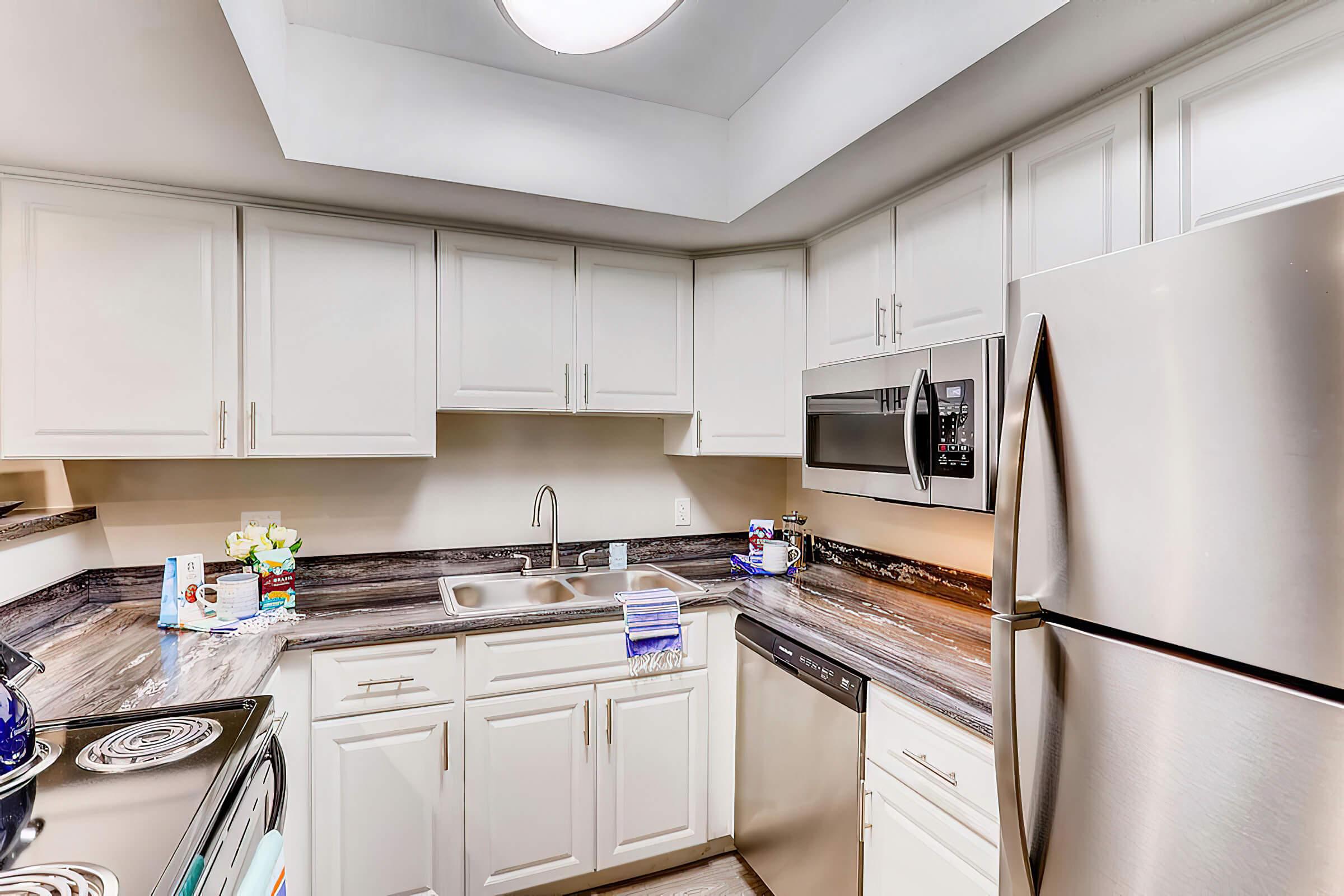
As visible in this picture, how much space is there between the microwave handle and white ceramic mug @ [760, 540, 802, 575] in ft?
2.92

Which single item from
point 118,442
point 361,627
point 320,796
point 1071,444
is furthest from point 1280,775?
point 118,442

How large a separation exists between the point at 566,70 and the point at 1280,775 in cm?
207

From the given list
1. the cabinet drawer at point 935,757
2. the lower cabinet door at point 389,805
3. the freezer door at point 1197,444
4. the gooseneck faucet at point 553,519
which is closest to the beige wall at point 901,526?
the cabinet drawer at point 935,757

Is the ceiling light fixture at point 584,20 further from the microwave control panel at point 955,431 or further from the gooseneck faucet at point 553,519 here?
the gooseneck faucet at point 553,519

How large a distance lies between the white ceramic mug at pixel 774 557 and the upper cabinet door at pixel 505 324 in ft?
2.94

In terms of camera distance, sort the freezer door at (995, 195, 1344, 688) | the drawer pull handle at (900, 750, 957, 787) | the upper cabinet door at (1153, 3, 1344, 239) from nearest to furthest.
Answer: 1. the freezer door at (995, 195, 1344, 688)
2. the upper cabinet door at (1153, 3, 1344, 239)
3. the drawer pull handle at (900, 750, 957, 787)

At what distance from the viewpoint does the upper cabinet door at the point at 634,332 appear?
2.32 m

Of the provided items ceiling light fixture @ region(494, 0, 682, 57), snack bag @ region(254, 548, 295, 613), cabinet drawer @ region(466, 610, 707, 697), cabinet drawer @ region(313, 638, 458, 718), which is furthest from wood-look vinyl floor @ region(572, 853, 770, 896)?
ceiling light fixture @ region(494, 0, 682, 57)

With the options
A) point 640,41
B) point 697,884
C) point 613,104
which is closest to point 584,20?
point 640,41

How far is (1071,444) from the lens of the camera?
0.86m

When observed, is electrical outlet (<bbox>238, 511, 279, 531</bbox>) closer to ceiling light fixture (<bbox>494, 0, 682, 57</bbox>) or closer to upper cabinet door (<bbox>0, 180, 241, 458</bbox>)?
upper cabinet door (<bbox>0, 180, 241, 458</bbox>)

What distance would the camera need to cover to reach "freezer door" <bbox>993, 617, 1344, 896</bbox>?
0.64 meters

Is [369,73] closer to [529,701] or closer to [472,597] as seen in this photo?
[472,597]

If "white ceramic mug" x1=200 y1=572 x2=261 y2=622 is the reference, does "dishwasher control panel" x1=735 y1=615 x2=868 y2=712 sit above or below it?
below
